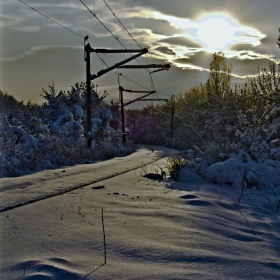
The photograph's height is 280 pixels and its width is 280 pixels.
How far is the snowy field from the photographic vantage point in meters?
2.38

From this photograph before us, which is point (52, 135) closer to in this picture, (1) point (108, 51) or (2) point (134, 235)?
(1) point (108, 51)

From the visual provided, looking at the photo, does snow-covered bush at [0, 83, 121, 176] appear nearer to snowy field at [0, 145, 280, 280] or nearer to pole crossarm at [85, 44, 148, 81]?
pole crossarm at [85, 44, 148, 81]

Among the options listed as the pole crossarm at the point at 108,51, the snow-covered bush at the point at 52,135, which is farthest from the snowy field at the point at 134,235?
the pole crossarm at the point at 108,51

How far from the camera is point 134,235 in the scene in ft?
10.3

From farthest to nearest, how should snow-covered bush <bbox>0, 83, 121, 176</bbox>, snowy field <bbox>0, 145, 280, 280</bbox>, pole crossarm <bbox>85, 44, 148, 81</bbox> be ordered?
1. pole crossarm <bbox>85, 44, 148, 81</bbox>
2. snow-covered bush <bbox>0, 83, 121, 176</bbox>
3. snowy field <bbox>0, 145, 280, 280</bbox>

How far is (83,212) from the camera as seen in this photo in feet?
13.0

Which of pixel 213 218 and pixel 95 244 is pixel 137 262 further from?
pixel 213 218

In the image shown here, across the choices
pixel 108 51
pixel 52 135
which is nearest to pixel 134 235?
pixel 52 135

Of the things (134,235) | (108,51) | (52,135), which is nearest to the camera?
(134,235)

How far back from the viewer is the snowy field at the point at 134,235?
7.79 ft

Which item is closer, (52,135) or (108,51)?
(52,135)

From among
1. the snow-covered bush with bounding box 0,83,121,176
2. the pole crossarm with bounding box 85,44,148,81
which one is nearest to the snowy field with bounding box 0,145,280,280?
the snow-covered bush with bounding box 0,83,121,176

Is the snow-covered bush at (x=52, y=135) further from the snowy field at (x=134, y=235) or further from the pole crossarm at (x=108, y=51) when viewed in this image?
the snowy field at (x=134, y=235)

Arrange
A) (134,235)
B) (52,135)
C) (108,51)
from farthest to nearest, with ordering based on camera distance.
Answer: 1. (108,51)
2. (52,135)
3. (134,235)
